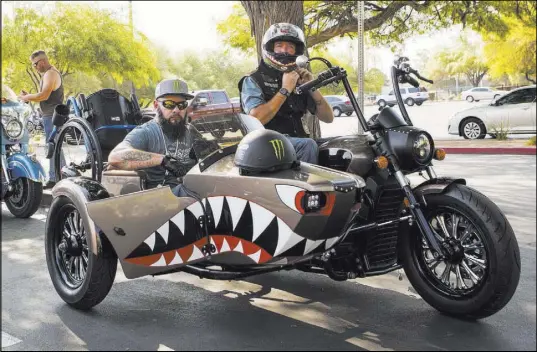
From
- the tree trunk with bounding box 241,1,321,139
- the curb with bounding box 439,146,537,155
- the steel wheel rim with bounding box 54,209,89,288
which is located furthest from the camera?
the curb with bounding box 439,146,537,155

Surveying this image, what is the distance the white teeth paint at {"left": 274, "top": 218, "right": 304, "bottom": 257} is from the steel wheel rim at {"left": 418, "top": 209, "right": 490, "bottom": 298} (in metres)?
0.88

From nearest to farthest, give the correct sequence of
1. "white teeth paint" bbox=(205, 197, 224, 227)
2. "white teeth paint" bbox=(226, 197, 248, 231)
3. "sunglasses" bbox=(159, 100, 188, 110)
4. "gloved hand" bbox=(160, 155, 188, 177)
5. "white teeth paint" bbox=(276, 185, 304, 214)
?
1. "white teeth paint" bbox=(276, 185, 304, 214)
2. "white teeth paint" bbox=(226, 197, 248, 231)
3. "white teeth paint" bbox=(205, 197, 224, 227)
4. "gloved hand" bbox=(160, 155, 188, 177)
5. "sunglasses" bbox=(159, 100, 188, 110)

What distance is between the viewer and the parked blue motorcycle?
788 centimetres

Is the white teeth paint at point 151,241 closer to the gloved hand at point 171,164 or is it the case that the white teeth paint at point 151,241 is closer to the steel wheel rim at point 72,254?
the gloved hand at point 171,164

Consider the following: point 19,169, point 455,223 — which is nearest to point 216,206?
point 455,223

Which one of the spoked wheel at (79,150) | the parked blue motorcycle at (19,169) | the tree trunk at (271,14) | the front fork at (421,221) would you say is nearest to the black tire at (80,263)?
the spoked wheel at (79,150)

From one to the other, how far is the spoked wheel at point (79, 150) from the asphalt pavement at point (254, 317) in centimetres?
161

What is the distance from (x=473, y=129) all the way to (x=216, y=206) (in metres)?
16.1

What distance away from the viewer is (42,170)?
7.98 meters

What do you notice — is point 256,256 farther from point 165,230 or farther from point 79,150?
point 79,150

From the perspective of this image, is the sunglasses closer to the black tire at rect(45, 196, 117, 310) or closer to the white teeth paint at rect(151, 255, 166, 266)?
the black tire at rect(45, 196, 117, 310)

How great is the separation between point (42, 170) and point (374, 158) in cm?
510

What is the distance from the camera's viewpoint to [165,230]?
13.1 feet

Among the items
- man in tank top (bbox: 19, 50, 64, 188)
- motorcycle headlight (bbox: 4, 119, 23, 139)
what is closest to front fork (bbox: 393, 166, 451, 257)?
motorcycle headlight (bbox: 4, 119, 23, 139)
